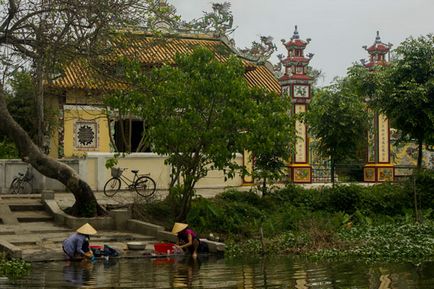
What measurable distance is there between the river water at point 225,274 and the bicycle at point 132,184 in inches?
339

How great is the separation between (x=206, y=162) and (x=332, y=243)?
420 cm

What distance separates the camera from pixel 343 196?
73.1 ft

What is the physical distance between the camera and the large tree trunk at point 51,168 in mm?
18469

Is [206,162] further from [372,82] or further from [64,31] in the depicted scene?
[372,82]

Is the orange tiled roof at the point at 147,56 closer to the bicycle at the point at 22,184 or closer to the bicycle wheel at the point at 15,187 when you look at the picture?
the bicycle at the point at 22,184

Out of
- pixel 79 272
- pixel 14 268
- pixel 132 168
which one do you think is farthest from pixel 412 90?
pixel 14 268

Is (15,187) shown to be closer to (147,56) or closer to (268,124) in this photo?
(147,56)

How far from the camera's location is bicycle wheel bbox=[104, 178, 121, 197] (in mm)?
24058

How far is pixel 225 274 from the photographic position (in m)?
12.9

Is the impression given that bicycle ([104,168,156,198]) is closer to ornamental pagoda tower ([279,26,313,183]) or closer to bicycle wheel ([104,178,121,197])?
bicycle wheel ([104,178,121,197])

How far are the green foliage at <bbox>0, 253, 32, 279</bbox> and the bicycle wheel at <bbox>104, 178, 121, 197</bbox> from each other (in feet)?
32.7

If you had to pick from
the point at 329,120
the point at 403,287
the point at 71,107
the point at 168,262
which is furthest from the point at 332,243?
the point at 71,107

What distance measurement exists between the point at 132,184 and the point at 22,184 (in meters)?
3.75

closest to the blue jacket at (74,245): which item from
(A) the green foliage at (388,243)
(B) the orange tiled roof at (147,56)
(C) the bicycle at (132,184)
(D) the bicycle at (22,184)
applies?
(B) the orange tiled roof at (147,56)
